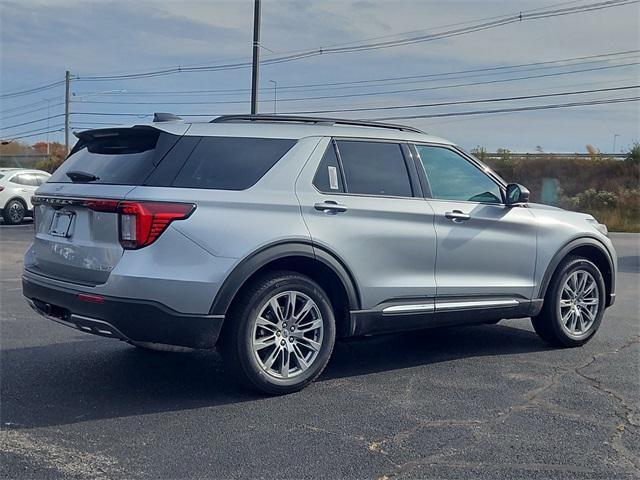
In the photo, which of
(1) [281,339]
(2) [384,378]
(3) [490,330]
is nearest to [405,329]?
(2) [384,378]

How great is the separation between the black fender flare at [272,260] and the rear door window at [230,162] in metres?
0.47

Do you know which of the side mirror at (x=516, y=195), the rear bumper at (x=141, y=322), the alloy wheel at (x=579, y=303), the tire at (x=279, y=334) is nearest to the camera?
the rear bumper at (x=141, y=322)

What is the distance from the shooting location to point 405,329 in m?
5.86

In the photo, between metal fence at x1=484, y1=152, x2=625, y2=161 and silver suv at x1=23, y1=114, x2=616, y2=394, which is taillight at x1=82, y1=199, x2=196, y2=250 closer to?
silver suv at x1=23, y1=114, x2=616, y2=394

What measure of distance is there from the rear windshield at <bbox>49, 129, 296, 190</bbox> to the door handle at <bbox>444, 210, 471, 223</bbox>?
54.6 inches

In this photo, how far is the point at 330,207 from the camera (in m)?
5.41

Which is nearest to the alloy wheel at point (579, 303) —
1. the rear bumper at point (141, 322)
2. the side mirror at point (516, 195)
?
the side mirror at point (516, 195)

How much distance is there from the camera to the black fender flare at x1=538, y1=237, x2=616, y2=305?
21.9 feet

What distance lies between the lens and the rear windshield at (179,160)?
5.04 meters

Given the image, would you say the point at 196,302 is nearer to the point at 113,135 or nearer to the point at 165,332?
the point at 165,332

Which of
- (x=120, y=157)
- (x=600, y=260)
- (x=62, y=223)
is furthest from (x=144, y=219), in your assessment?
(x=600, y=260)

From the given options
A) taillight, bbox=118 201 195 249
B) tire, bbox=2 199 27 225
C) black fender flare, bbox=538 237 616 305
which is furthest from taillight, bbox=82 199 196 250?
tire, bbox=2 199 27 225

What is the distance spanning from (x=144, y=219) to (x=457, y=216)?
2.50m

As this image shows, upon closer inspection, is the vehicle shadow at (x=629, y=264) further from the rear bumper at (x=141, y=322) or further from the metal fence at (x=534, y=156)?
the metal fence at (x=534, y=156)
